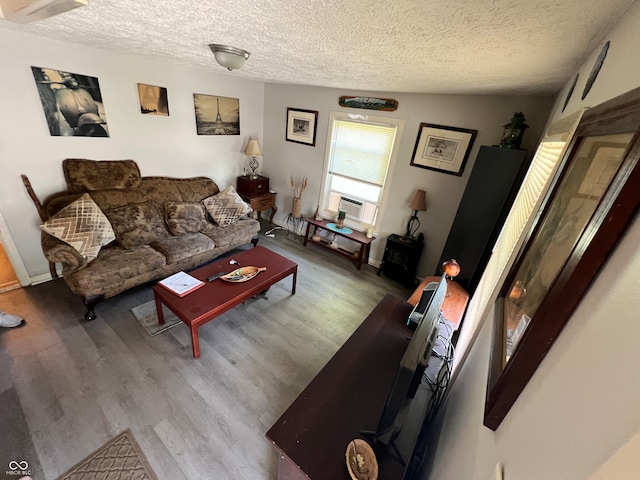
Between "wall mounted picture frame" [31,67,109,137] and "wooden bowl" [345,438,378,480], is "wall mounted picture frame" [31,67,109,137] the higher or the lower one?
the higher one

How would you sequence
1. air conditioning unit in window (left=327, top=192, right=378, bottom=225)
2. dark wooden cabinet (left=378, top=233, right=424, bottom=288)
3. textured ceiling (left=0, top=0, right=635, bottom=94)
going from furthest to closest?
air conditioning unit in window (left=327, top=192, right=378, bottom=225)
dark wooden cabinet (left=378, top=233, right=424, bottom=288)
textured ceiling (left=0, top=0, right=635, bottom=94)

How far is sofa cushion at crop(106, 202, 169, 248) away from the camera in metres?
2.77

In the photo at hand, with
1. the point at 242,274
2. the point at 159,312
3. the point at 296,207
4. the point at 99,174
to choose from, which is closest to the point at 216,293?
the point at 242,274

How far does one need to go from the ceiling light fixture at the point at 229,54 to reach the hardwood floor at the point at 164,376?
218cm

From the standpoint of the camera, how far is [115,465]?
1.49 metres

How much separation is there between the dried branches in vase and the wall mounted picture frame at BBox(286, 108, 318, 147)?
59 cm

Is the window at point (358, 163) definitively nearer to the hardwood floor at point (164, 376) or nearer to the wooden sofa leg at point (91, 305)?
the hardwood floor at point (164, 376)

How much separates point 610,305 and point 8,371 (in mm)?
3135

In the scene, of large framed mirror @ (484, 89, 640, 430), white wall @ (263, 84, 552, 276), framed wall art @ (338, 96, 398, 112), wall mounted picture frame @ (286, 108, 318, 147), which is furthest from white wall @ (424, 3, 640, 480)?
wall mounted picture frame @ (286, 108, 318, 147)

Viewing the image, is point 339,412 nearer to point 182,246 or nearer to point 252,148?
point 182,246

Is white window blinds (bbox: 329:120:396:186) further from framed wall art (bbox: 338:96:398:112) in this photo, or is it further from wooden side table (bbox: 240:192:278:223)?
wooden side table (bbox: 240:192:278:223)

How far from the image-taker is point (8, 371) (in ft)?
6.09

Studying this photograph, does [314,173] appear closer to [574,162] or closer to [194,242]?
[194,242]

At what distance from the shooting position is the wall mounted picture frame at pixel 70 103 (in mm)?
2348
